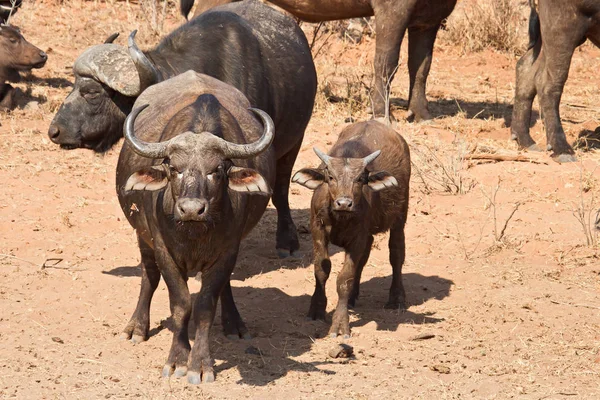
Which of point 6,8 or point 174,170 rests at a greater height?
point 174,170

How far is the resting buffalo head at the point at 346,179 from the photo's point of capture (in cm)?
654

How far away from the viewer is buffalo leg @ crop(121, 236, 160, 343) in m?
6.74

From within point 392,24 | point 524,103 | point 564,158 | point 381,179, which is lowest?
point 564,158

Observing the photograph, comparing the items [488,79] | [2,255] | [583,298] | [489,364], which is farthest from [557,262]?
[488,79]

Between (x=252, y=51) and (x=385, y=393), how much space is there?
11.2ft

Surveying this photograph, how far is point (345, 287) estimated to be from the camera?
683 centimetres

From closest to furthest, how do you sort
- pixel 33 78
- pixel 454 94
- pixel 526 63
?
1. pixel 526 63
2. pixel 33 78
3. pixel 454 94

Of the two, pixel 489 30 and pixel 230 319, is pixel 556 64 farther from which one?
pixel 230 319

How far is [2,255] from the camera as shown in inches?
324

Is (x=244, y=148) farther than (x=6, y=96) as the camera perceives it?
No

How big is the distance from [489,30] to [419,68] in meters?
3.79

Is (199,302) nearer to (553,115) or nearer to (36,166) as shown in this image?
(36,166)

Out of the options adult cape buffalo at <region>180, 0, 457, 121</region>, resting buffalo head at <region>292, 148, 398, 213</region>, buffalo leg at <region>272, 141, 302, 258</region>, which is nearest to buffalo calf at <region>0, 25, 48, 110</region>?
adult cape buffalo at <region>180, 0, 457, 121</region>

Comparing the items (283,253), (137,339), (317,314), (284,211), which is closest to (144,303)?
(137,339)
